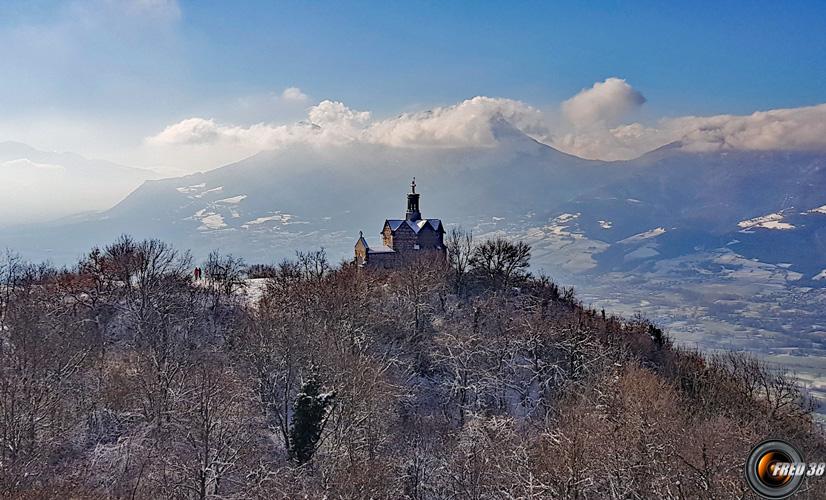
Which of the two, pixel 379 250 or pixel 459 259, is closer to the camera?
pixel 459 259

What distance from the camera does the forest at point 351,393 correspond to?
23375 mm

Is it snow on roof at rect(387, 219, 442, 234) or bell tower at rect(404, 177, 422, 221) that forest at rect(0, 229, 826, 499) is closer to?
snow on roof at rect(387, 219, 442, 234)

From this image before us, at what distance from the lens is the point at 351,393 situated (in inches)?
1153

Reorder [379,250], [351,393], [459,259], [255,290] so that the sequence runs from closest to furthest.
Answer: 1. [351,393]
2. [255,290]
3. [459,259]
4. [379,250]

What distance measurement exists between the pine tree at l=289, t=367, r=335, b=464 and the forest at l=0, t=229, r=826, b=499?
83mm

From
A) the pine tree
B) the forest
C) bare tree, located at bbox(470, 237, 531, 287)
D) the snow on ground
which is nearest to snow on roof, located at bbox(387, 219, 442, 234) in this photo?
bare tree, located at bbox(470, 237, 531, 287)

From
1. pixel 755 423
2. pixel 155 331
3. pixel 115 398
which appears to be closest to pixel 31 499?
pixel 115 398

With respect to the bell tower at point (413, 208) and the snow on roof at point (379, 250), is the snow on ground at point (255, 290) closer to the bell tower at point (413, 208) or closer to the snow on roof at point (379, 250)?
the snow on roof at point (379, 250)
